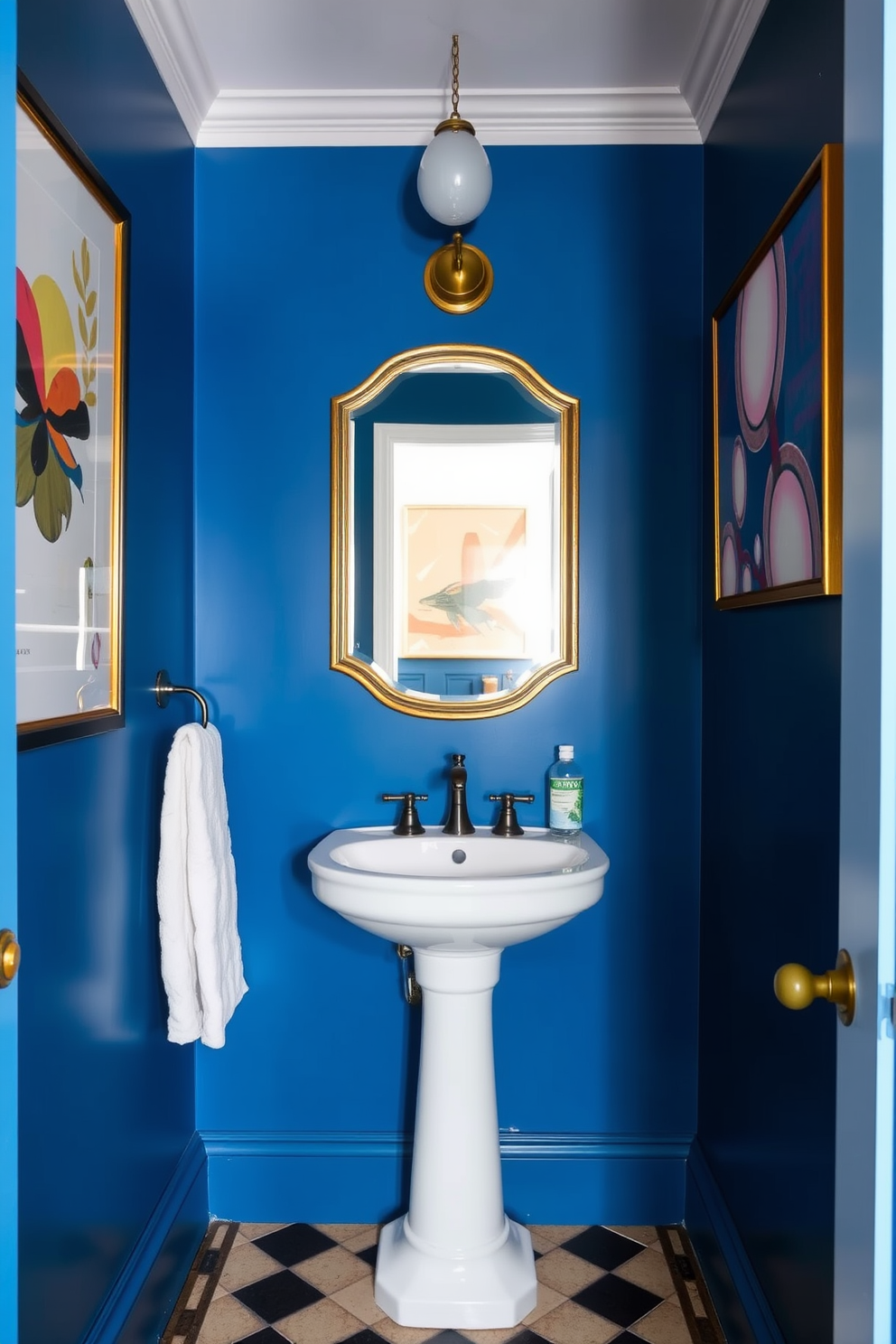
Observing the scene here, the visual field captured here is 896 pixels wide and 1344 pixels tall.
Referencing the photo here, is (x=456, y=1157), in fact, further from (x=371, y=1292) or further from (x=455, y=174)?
(x=455, y=174)

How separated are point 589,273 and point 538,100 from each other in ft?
1.18

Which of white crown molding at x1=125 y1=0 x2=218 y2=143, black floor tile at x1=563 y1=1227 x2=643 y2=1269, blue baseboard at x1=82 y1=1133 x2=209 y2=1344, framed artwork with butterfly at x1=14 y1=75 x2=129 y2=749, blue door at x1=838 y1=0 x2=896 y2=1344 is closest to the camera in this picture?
blue door at x1=838 y1=0 x2=896 y2=1344

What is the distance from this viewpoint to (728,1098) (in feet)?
6.06

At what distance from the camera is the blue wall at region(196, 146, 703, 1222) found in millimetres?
2125

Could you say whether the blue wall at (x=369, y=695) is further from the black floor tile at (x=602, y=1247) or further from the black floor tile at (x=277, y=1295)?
the black floor tile at (x=277, y=1295)

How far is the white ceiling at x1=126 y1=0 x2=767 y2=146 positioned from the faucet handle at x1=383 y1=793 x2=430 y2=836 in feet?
4.51

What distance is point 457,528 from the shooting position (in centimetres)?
211

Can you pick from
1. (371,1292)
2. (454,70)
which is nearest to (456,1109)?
(371,1292)

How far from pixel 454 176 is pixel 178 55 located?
22.3 inches

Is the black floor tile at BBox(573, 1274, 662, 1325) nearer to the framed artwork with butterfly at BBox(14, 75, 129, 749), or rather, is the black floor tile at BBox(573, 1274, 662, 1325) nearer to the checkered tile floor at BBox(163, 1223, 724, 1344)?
the checkered tile floor at BBox(163, 1223, 724, 1344)

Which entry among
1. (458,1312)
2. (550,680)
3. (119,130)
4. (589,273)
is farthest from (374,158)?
(458,1312)

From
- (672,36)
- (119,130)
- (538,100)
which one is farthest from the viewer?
(538,100)

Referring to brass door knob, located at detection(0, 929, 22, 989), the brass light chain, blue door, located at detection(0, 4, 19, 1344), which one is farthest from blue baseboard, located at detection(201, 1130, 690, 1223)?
the brass light chain

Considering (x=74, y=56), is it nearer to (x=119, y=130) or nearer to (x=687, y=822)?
(x=119, y=130)
